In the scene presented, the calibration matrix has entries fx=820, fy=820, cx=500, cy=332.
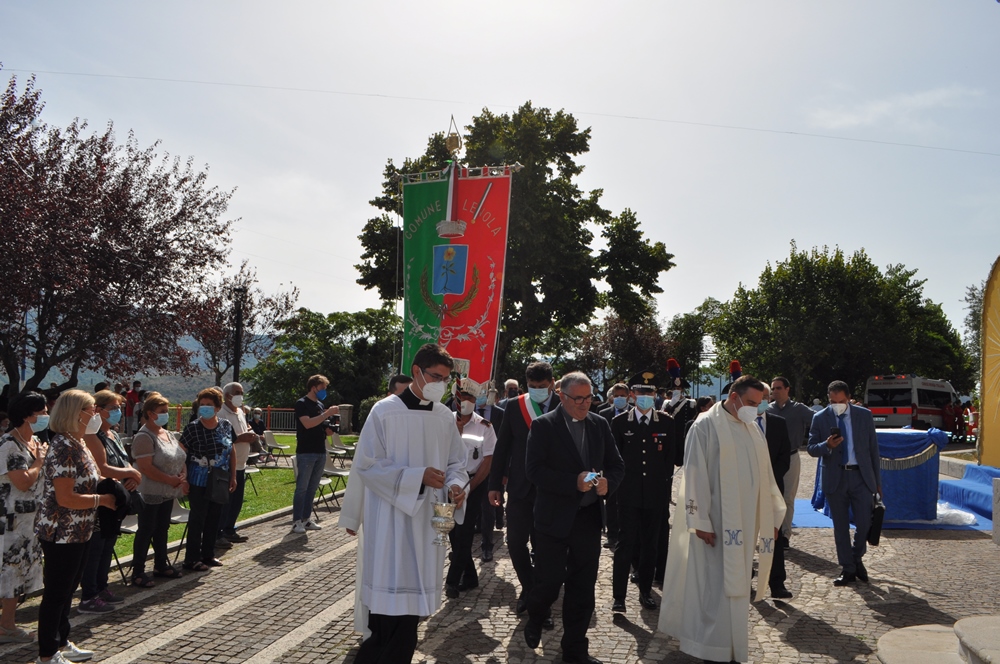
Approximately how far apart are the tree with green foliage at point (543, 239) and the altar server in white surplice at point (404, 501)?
90.4 ft

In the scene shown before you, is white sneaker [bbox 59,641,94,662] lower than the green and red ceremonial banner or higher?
lower

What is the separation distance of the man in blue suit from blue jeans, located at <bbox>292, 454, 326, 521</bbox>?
232 inches

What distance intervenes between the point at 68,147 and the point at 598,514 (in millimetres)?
15093

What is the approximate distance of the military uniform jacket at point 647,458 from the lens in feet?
23.5

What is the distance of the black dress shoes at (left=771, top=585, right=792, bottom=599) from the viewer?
7.26 m

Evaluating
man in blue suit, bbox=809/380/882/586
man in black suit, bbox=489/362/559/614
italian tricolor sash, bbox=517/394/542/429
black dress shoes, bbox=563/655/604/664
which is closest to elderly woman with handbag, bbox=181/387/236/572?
man in black suit, bbox=489/362/559/614

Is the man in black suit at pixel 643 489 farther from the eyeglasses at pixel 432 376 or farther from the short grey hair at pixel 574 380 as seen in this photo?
the eyeglasses at pixel 432 376

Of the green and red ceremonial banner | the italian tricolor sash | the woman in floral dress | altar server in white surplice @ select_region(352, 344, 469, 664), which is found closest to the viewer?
altar server in white surplice @ select_region(352, 344, 469, 664)

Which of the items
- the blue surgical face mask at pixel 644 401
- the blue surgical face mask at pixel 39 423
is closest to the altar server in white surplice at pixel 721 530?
the blue surgical face mask at pixel 644 401

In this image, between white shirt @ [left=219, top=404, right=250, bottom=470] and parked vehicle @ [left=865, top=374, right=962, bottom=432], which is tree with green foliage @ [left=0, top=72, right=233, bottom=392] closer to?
white shirt @ [left=219, top=404, right=250, bottom=470]

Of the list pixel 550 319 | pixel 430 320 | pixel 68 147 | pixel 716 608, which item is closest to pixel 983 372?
pixel 430 320

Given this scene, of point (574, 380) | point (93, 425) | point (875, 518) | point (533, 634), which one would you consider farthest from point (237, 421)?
point (875, 518)

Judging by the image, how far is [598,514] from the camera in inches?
225

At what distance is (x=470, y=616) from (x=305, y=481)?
439 cm
